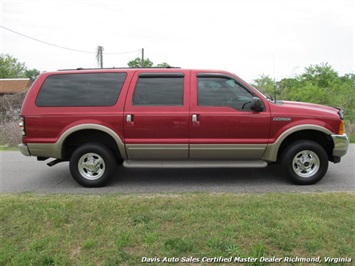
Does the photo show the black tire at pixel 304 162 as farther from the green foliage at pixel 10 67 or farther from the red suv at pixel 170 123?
the green foliage at pixel 10 67

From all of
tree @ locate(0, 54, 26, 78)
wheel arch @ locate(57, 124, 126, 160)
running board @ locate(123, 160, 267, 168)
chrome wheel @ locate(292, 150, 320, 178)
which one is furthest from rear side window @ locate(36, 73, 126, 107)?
tree @ locate(0, 54, 26, 78)

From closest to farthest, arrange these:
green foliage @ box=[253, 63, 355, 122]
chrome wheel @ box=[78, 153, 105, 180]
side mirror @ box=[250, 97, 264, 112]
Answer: side mirror @ box=[250, 97, 264, 112] < chrome wheel @ box=[78, 153, 105, 180] < green foliage @ box=[253, 63, 355, 122]

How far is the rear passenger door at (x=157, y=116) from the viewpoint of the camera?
17.1ft

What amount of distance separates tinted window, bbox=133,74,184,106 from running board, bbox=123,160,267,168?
1.00 metres

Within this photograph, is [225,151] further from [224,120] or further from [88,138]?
[88,138]

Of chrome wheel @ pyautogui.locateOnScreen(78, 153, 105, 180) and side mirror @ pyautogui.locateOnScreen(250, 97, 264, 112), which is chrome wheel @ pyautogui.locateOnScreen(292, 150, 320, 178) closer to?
side mirror @ pyautogui.locateOnScreen(250, 97, 264, 112)

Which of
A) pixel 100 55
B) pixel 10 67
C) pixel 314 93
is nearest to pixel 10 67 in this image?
pixel 10 67

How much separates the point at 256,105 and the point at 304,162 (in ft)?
4.27

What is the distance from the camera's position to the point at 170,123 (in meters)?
5.22

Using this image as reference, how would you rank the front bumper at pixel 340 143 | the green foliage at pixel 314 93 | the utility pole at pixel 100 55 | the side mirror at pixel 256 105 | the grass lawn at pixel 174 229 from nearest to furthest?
the grass lawn at pixel 174 229, the side mirror at pixel 256 105, the front bumper at pixel 340 143, the green foliage at pixel 314 93, the utility pole at pixel 100 55

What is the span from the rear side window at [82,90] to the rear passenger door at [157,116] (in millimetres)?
304

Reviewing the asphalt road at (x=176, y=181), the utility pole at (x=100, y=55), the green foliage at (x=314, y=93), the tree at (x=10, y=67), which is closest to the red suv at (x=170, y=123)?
the asphalt road at (x=176, y=181)

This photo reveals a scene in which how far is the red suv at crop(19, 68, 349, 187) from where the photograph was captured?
523 cm

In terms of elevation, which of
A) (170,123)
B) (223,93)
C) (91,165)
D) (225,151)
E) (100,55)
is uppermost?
(100,55)
